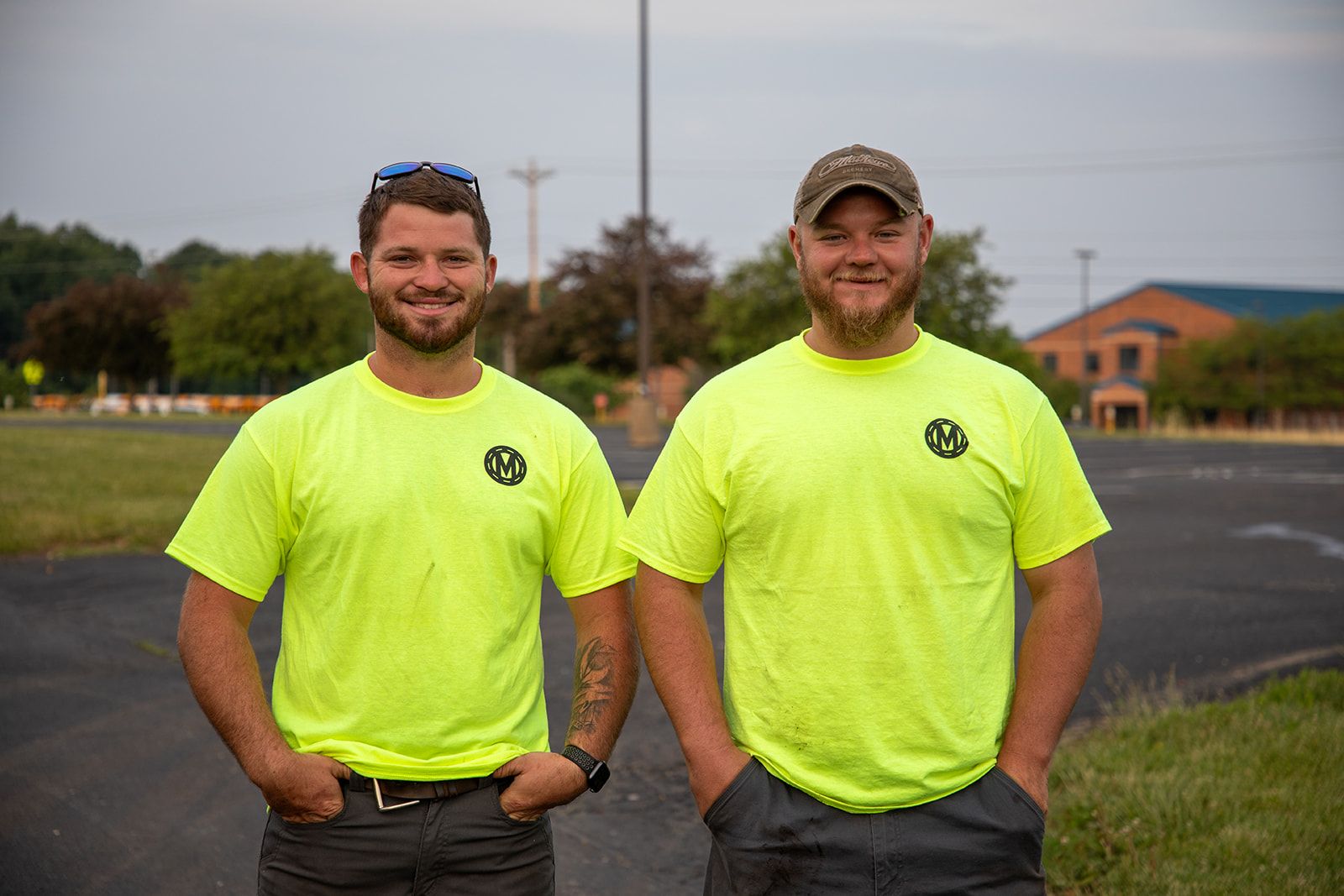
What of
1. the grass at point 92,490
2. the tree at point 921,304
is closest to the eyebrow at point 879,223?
the grass at point 92,490

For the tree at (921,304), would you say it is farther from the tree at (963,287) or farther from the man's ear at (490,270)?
the man's ear at (490,270)

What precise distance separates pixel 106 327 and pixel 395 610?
44601 mm

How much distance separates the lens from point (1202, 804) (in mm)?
4672

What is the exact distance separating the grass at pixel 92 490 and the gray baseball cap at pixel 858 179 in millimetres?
11054

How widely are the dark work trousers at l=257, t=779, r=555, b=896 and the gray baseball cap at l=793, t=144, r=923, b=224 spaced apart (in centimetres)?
145

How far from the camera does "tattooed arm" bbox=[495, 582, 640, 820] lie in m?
2.71

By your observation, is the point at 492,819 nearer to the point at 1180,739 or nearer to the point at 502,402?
the point at 502,402

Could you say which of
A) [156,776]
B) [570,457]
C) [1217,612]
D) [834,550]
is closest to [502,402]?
[570,457]

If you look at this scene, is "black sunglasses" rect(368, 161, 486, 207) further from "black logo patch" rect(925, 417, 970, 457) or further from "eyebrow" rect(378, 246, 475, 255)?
"black logo patch" rect(925, 417, 970, 457)

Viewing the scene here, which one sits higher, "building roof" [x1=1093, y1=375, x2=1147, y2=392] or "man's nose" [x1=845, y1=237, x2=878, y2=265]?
"man's nose" [x1=845, y1=237, x2=878, y2=265]

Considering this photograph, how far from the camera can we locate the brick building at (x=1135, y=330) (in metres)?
76.0

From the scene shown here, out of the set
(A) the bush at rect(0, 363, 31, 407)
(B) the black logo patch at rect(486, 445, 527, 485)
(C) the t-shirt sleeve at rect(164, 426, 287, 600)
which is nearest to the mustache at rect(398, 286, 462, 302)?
(B) the black logo patch at rect(486, 445, 527, 485)

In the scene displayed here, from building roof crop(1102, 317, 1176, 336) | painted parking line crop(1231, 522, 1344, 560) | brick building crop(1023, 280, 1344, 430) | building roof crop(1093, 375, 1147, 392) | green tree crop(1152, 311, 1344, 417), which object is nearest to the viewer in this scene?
painted parking line crop(1231, 522, 1344, 560)

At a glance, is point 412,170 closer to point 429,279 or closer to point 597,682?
point 429,279
